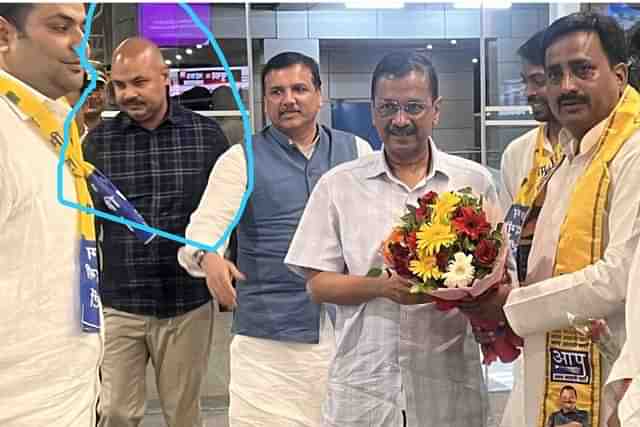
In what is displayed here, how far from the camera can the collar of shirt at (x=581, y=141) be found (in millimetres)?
1472

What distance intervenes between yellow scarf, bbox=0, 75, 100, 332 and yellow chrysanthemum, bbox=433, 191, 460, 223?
24.9 inches

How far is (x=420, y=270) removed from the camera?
1436 millimetres

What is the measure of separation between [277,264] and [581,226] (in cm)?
63

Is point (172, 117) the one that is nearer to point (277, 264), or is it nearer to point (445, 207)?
point (277, 264)

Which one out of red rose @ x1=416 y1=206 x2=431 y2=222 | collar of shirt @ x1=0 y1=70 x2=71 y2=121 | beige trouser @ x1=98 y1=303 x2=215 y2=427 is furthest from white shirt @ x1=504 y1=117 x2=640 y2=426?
collar of shirt @ x1=0 y1=70 x2=71 y2=121

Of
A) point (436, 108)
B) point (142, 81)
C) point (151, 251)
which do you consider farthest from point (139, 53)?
point (436, 108)

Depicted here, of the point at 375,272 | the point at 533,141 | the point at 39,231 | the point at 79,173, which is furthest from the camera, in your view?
the point at 533,141

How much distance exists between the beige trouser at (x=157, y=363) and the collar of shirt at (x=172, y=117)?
1.27 ft

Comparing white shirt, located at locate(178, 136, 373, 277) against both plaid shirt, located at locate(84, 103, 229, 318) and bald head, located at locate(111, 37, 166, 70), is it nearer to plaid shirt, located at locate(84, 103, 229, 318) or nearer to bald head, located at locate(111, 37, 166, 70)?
plaid shirt, located at locate(84, 103, 229, 318)

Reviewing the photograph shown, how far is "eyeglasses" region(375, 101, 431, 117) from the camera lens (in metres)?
1.58

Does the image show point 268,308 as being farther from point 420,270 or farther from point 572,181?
point 572,181

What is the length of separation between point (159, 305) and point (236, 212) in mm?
259

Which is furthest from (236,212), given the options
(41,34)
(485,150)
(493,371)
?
(493,371)

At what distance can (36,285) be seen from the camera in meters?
1.25
